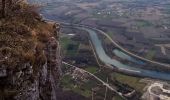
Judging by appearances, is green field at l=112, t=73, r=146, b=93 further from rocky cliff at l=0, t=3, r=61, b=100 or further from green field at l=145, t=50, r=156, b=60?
rocky cliff at l=0, t=3, r=61, b=100

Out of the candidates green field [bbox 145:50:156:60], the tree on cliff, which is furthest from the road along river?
the tree on cliff

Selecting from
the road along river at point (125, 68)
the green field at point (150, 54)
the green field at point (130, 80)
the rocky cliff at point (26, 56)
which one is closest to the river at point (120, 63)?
the road along river at point (125, 68)

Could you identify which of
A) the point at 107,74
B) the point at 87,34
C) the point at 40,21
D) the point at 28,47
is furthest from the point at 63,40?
the point at 28,47

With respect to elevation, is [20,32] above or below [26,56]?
above

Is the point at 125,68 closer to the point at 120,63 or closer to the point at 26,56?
the point at 120,63

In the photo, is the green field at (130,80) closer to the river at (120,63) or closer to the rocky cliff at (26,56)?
the river at (120,63)

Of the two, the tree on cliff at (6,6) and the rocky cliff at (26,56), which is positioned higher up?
the tree on cliff at (6,6)

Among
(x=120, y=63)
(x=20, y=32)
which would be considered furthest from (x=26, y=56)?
(x=120, y=63)

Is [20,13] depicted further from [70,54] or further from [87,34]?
[87,34]

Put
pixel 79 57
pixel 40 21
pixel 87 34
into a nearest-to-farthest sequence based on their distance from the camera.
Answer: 1. pixel 40 21
2. pixel 79 57
3. pixel 87 34
